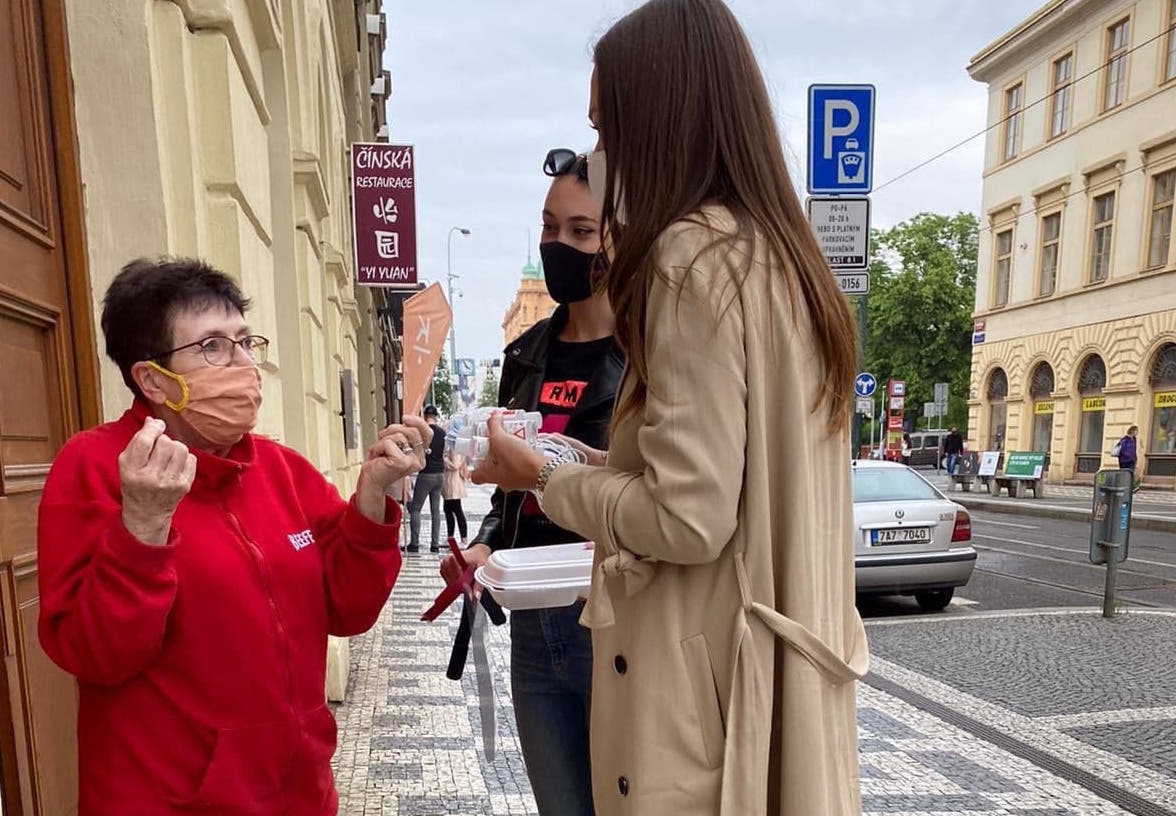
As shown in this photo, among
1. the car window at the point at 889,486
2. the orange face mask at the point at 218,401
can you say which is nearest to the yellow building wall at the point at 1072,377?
the car window at the point at 889,486

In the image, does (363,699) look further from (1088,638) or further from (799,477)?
(1088,638)

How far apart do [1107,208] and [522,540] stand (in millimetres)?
25093

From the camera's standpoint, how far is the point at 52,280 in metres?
1.80

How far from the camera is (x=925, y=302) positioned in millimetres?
33000

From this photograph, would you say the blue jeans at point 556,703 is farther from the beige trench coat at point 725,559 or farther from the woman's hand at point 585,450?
the beige trench coat at point 725,559

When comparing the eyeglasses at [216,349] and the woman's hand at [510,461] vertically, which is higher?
the eyeglasses at [216,349]

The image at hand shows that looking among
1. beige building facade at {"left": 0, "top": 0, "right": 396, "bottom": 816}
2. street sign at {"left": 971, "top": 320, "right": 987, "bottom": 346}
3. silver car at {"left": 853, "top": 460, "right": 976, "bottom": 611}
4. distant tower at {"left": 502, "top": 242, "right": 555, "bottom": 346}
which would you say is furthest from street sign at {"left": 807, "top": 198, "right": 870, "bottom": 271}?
distant tower at {"left": 502, "top": 242, "right": 555, "bottom": 346}

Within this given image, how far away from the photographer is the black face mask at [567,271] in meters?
1.82

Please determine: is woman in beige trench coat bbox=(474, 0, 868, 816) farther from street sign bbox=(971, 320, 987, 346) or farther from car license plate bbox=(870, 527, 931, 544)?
street sign bbox=(971, 320, 987, 346)

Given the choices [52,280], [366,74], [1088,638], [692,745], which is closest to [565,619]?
[692,745]

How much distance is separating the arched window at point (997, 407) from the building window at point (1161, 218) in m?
6.34

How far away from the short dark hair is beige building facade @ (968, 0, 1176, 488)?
74.6 feet

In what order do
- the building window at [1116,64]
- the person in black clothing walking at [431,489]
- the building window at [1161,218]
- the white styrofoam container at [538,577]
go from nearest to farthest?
the white styrofoam container at [538,577], the person in black clothing walking at [431,489], the building window at [1161,218], the building window at [1116,64]

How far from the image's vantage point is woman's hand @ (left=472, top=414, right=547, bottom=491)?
140 cm
